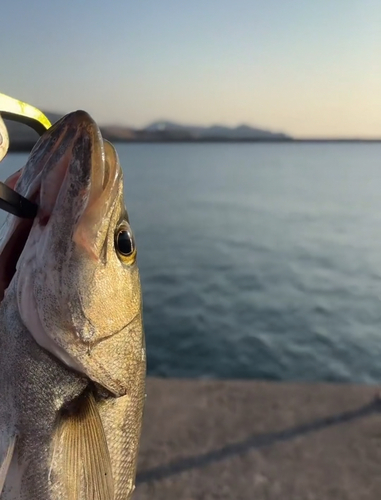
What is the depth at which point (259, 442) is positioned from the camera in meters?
3.37

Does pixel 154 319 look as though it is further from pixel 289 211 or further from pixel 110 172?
pixel 289 211

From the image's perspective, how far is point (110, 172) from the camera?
1488mm

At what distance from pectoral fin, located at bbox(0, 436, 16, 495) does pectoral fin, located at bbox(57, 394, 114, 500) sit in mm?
126

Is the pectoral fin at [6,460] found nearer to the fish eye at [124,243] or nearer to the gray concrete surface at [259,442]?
the fish eye at [124,243]

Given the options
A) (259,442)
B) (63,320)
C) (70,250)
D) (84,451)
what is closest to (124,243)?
(70,250)

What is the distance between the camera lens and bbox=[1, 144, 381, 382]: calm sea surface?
8117 millimetres

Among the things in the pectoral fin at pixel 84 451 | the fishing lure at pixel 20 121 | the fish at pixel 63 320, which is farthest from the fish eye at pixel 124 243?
the pectoral fin at pixel 84 451

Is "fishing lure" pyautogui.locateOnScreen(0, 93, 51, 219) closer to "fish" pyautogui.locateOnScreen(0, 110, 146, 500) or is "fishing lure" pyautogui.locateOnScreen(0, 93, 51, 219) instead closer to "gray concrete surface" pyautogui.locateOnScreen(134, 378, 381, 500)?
"fish" pyautogui.locateOnScreen(0, 110, 146, 500)

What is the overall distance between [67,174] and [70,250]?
0.65ft

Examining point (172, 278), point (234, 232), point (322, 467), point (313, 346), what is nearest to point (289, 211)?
point (234, 232)

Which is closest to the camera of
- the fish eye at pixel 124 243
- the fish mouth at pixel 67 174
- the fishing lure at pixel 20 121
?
the fishing lure at pixel 20 121

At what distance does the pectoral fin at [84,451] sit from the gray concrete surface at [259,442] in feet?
5.30

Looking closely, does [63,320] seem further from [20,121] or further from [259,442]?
[259,442]

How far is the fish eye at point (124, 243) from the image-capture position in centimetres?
154
